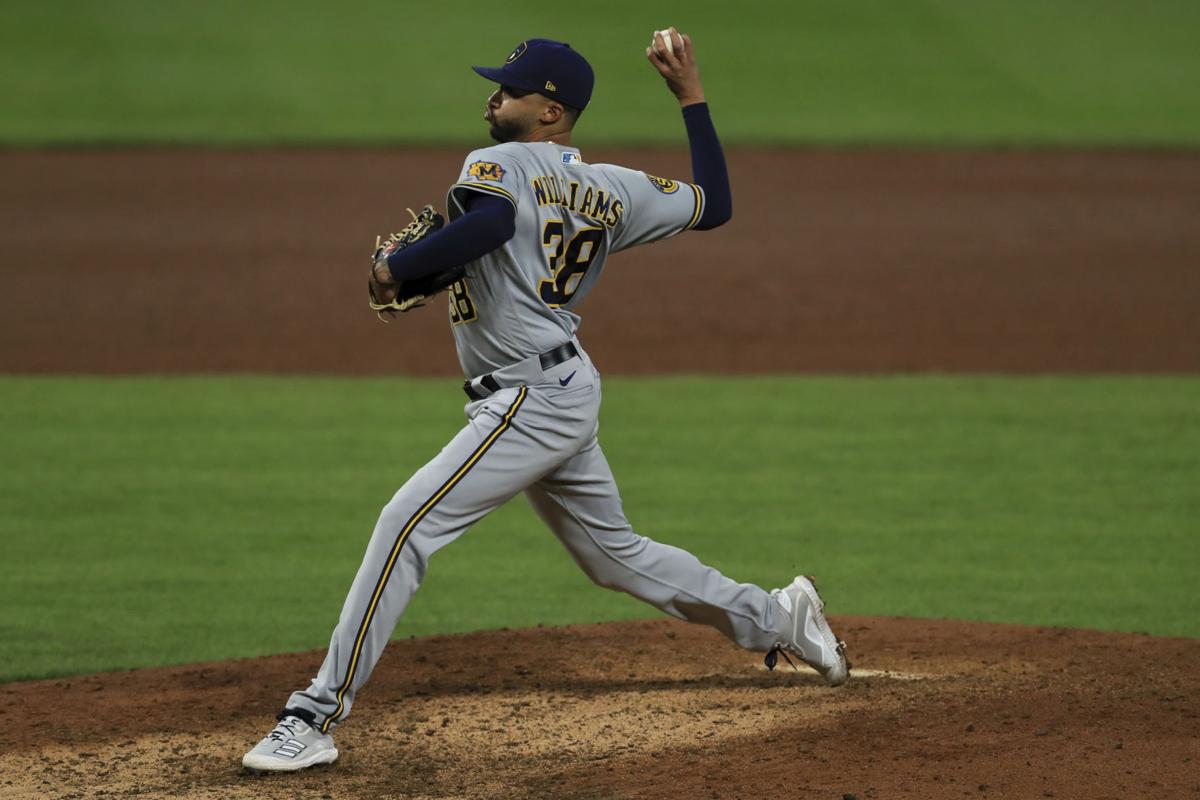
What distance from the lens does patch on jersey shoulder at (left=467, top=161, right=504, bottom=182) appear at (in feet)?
14.0

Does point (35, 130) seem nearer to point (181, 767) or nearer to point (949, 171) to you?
point (949, 171)

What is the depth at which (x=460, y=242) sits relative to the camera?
13.7ft

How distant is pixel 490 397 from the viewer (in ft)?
14.6

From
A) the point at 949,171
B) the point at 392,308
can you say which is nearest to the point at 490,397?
the point at 392,308

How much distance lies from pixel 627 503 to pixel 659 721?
2.82m

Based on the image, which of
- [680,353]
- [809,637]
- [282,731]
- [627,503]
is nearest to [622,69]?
[680,353]

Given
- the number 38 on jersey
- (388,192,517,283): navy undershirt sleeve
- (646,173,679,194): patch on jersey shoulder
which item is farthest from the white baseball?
(388,192,517,283): navy undershirt sleeve

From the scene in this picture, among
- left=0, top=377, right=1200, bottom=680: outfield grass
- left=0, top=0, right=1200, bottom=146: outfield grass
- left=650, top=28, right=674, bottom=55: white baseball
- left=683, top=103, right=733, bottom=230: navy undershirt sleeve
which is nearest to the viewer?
left=650, top=28, right=674, bottom=55: white baseball

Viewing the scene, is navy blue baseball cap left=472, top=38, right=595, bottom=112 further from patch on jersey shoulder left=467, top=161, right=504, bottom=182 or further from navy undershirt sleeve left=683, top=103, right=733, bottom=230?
navy undershirt sleeve left=683, top=103, right=733, bottom=230

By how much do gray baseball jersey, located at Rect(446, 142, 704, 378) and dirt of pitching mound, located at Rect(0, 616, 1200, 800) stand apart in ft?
3.50

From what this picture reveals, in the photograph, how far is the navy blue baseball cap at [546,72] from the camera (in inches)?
172

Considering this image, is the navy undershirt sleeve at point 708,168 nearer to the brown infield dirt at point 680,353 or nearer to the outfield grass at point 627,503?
the brown infield dirt at point 680,353

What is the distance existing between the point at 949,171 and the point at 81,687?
13.5 meters

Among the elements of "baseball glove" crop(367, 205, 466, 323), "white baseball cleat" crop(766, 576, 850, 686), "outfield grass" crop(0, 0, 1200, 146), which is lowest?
"white baseball cleat" crop(766, 576, 850, 686)
